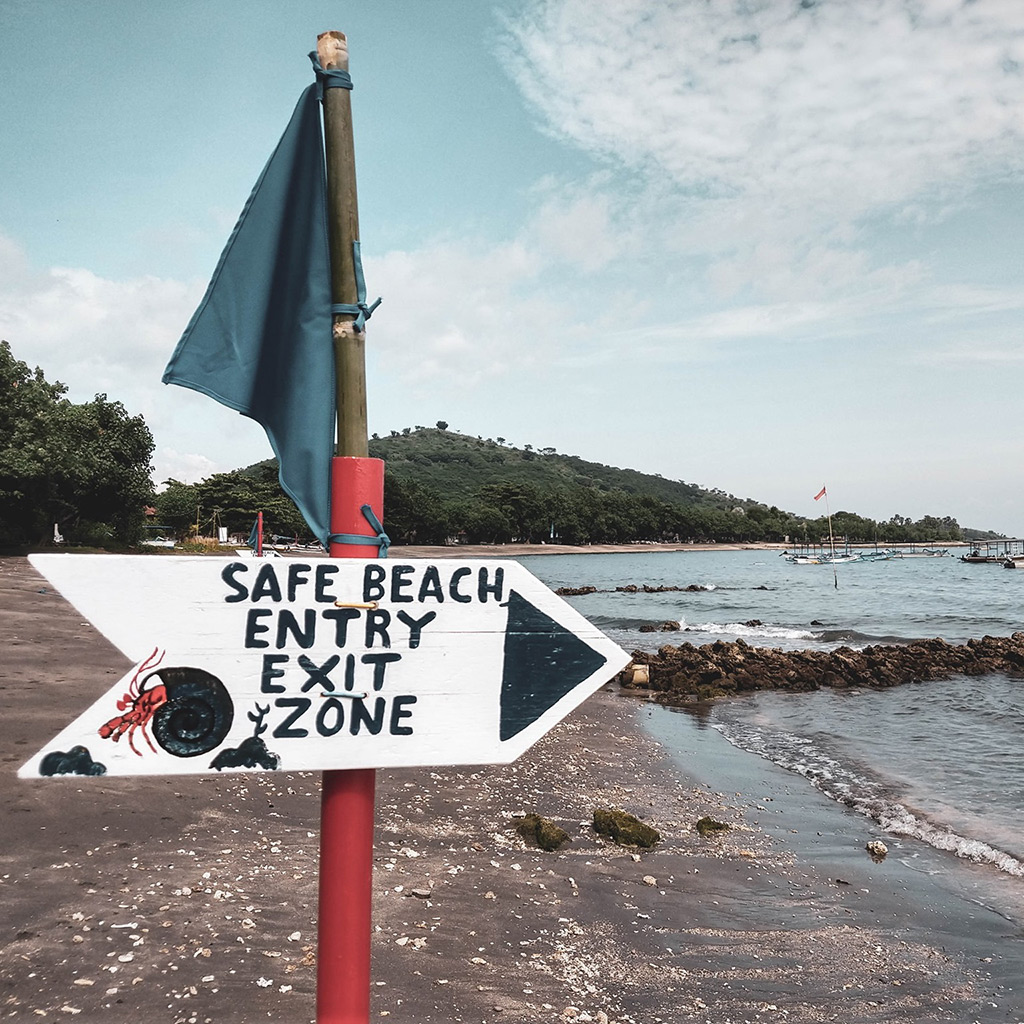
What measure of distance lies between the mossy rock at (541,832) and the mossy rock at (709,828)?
1575 millimetres

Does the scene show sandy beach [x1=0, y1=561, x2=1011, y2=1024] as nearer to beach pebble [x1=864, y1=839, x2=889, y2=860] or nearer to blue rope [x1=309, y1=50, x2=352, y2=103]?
beach pebble [x1=864, y1=839, x2=889, y2=860]

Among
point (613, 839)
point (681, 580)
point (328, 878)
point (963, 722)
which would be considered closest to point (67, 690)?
point (613, 839)

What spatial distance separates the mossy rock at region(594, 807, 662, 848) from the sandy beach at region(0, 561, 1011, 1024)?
0.13 meters

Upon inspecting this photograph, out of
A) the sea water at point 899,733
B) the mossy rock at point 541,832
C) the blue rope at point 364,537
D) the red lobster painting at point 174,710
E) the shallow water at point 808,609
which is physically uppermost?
the blue rope at point 364,537

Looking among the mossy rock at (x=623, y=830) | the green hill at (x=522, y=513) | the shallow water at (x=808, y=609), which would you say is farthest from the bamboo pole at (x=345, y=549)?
the green hill at (x=522, y=513)

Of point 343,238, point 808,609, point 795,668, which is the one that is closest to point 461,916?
point 343,238

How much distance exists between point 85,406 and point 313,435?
156 ft

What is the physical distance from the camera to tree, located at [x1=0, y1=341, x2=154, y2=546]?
1469 inches

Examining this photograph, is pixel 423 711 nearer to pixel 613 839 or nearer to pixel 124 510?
pixel 613 839

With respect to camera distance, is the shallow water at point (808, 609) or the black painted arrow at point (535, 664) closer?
the black painted arrow at point (535, 664)

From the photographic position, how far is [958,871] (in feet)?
26.2

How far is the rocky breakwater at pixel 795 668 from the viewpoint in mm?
19672

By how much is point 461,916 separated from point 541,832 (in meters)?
1.89

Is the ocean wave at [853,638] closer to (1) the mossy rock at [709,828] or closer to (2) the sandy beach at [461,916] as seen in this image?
(1) the mossy rock at [709,828]
